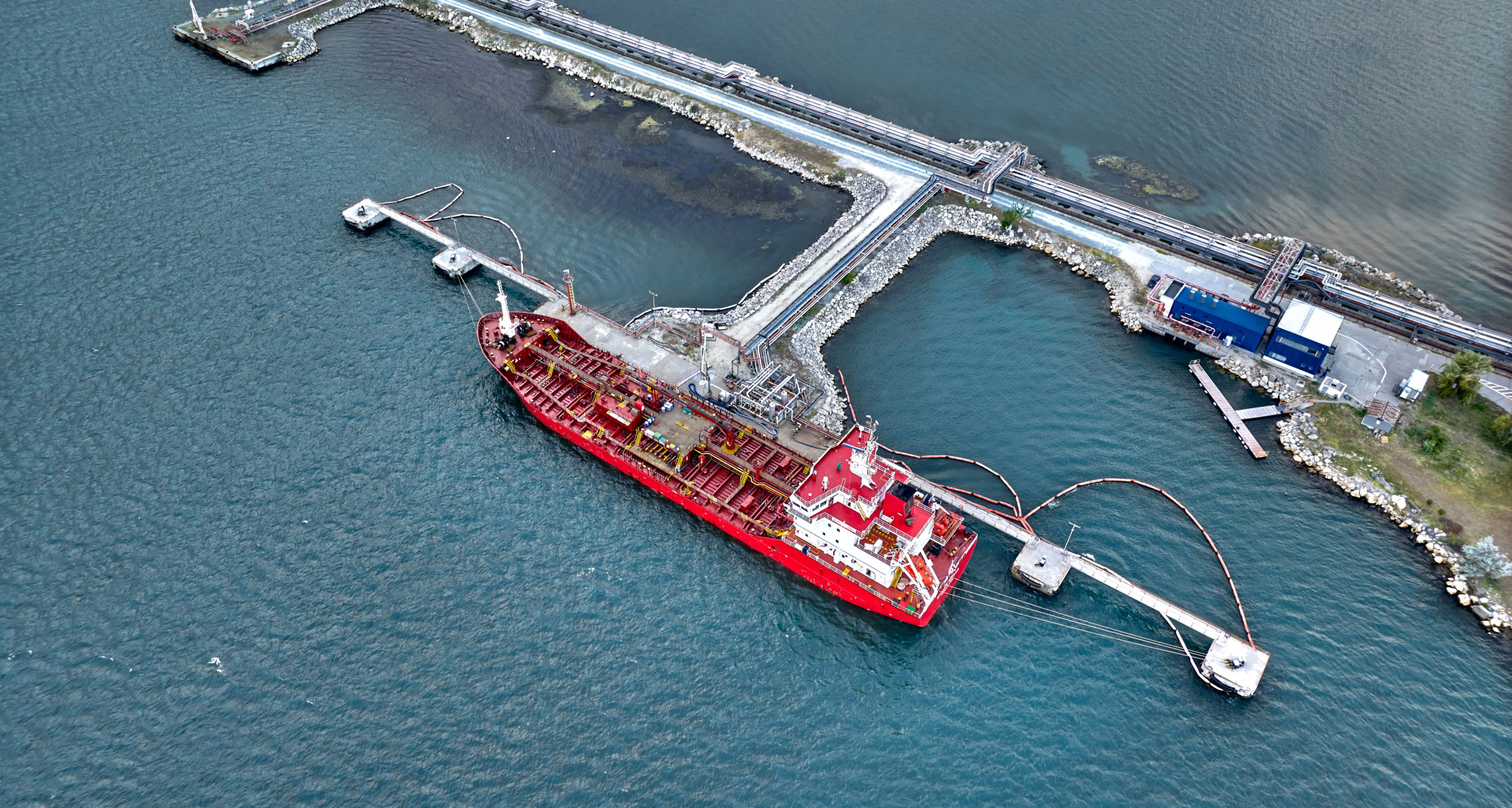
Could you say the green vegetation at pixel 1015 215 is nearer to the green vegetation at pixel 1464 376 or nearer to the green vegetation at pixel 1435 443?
the green vegetation at pixel 1464 376

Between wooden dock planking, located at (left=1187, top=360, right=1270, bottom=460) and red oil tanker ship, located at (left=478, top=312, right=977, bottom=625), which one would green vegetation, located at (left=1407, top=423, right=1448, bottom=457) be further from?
red oil tanker ship, located at (left=478, top=312, right=977, bottom=625)

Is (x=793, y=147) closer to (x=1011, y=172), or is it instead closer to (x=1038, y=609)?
(x=1011, y=172)

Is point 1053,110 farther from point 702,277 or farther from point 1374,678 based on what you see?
point 1374,678

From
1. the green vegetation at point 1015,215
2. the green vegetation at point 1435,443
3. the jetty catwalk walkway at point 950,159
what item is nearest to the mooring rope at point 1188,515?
the green vegetation at point 1435,443

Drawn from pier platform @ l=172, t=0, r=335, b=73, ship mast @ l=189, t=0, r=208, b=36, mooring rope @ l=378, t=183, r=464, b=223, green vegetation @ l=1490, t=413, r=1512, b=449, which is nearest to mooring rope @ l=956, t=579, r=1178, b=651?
green vegetation @ l=1490, t=413, r=1512, b=449

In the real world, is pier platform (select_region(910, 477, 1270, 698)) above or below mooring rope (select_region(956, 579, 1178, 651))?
above

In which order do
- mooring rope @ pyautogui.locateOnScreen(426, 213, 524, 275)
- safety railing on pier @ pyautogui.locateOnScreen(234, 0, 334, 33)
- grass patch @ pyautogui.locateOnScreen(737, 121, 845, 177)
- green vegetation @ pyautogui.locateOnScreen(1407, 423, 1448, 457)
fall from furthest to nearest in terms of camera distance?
safety railing on pier @ pyautogui.locateOnScreen(234, 0, 334, 33) < grass patch @ pyautogui.locateOnScreen(737, 121, 845, 177) < mooring rope @ pyautogui.locateOnScreen(426, 213, 524, 275) < green vegetation @ pyautogui.locateOnScreen(1407, 423, 1448, 457)

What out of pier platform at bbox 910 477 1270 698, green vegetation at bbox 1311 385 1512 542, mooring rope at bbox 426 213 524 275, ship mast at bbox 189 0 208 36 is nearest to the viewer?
pier platform at bbox 910 477 1270 698
